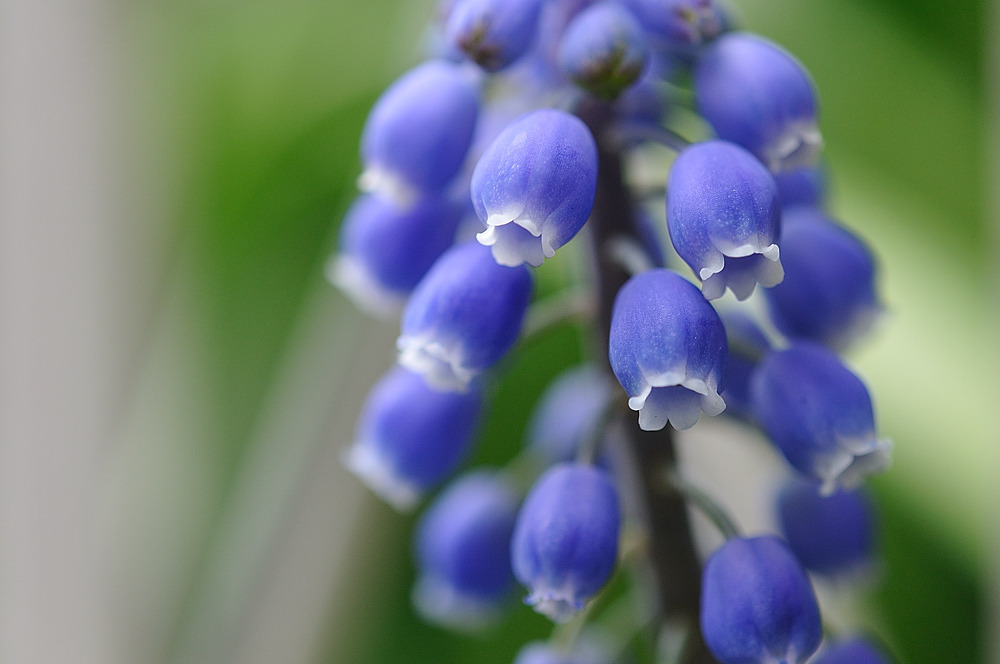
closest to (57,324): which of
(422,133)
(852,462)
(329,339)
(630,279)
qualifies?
(329,339)

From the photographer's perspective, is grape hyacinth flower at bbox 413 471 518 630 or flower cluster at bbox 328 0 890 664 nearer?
flower cluster at bbox 328 0 890 664

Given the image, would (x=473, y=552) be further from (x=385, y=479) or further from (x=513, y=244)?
(x=513, y=244)

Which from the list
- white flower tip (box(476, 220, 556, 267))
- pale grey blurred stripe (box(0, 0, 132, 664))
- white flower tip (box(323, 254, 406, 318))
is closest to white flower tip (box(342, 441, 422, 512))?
white flower tip (box(323, 254, 406, 318))

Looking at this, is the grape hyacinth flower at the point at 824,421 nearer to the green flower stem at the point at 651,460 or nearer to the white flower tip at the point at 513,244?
→ the green flower stem at the point at 651,460

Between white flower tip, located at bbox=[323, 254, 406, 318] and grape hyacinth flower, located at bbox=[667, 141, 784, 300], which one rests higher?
grape hyacinth flower, located at bbox=[667, 141, 784, 300]

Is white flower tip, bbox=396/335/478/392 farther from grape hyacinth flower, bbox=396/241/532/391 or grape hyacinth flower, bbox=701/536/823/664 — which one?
grape hyacinth flower, bbox=701/536/823/664

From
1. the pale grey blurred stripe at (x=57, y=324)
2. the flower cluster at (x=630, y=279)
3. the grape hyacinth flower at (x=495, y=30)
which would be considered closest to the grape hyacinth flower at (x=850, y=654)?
the flower cluster at (x=630, y=279)

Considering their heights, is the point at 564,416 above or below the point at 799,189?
below
